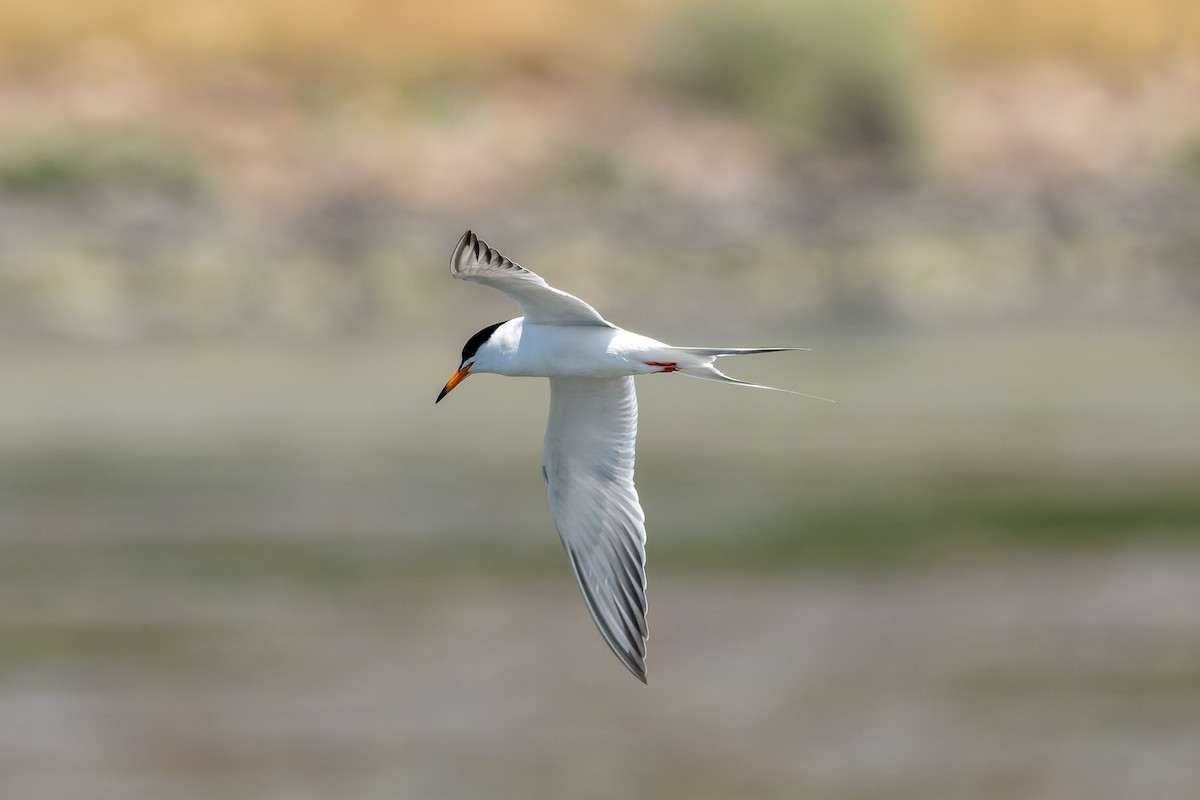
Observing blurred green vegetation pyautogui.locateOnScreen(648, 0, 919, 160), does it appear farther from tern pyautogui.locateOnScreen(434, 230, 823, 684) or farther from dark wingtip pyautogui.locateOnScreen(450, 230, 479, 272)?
dark wingtip pyautogui.locateOnScreen(450, 230, 479, 272)

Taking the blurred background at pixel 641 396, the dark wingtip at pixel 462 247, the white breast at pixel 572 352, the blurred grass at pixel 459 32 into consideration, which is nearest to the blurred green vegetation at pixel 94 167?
the blurred background at pixel 641 396

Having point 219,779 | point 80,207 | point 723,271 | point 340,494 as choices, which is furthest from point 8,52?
point 219,779

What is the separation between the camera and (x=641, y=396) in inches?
1325

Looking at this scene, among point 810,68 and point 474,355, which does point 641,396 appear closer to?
point 810,68

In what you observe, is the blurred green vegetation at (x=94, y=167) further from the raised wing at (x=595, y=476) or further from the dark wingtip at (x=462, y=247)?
the dark wingtip at (x=462, y=247)

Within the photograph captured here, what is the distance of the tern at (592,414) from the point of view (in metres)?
7.76

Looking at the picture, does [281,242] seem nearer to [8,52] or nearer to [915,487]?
[8,52]

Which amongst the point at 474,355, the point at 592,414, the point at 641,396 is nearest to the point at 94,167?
the point at 641,396

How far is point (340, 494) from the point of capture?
83.5 ft

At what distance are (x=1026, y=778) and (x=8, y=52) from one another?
101ft

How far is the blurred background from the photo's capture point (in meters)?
16.4

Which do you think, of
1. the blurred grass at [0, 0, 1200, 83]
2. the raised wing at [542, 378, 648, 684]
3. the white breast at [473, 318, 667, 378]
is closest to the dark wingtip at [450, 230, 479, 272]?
the white breast at [473, 318, 667, 378]

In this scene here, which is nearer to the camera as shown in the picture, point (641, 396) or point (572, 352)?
point (572, 352)

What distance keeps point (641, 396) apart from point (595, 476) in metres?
24.9
